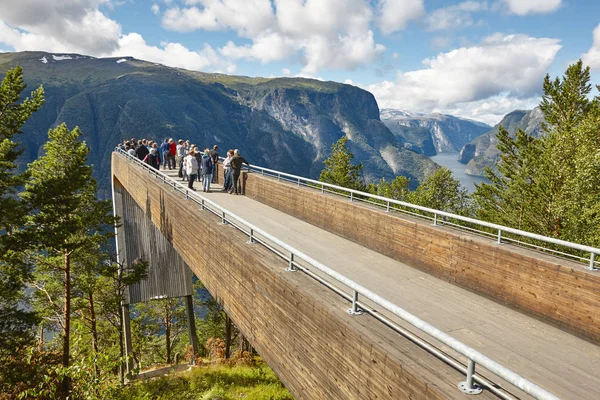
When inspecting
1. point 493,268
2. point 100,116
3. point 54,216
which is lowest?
point 54,216

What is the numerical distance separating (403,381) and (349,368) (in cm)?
89

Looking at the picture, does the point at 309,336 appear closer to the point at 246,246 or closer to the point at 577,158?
the point at 246,246

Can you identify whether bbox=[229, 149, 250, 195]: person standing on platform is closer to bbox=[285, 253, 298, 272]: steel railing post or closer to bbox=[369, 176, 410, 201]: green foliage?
bbox=[285, 253, 298, 272]: steel railing post

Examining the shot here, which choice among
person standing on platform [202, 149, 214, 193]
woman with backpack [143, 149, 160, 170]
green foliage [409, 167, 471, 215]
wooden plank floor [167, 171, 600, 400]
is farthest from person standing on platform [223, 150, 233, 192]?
green foliage [409, 167, 471, 215]

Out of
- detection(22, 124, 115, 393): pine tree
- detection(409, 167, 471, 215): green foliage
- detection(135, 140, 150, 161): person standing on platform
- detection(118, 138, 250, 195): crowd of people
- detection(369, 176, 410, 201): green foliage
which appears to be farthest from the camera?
detection(369, 176, 410, 201): green foliage

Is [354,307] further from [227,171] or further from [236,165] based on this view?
[227,171]

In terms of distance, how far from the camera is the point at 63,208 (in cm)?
1647

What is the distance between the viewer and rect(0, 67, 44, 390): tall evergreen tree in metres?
13.8

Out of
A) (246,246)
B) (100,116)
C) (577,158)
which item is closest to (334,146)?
(577,158)

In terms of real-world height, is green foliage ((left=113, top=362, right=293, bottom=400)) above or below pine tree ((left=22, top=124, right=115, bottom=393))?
below

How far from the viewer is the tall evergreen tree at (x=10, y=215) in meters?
13.8

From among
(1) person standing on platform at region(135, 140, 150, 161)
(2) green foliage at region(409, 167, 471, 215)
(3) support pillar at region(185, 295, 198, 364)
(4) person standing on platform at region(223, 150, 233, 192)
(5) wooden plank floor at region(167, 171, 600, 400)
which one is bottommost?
(3) support pillar at region(185, 295, 198, 364)

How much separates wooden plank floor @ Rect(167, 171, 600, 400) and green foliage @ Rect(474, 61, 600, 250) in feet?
40.0

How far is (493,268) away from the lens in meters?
6.73
